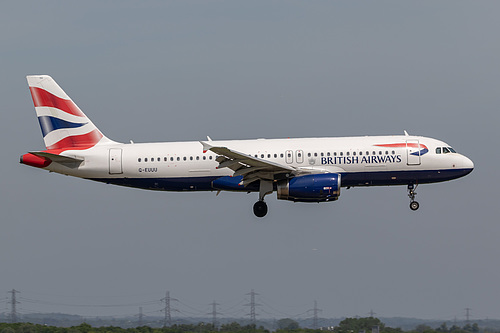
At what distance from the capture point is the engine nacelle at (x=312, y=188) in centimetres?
4578

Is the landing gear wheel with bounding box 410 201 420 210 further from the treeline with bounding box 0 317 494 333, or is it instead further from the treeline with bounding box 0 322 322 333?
the treeline with bounding box 0 322 322 333

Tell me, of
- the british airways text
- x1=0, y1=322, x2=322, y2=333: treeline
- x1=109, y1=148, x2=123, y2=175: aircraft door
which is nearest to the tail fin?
x1=109, y1=148, x2=123, y2=175: aircraft door

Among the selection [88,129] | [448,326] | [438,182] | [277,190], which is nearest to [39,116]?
[88,129]

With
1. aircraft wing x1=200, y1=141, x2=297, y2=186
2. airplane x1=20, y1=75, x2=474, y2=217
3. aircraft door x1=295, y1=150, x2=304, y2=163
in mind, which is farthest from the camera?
aircraft door x1=295, y1=150, x2=304, y2=163

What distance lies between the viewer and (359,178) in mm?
47500

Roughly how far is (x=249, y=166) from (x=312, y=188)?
154 inches

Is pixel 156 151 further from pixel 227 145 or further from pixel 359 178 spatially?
pixel 359 178

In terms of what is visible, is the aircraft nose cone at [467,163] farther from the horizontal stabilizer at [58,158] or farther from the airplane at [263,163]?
the horizontal stabilizer at [58,158]

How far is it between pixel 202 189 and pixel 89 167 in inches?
286

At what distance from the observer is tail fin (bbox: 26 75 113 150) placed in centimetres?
5091

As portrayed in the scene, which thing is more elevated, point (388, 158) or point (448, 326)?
point (388, 158)

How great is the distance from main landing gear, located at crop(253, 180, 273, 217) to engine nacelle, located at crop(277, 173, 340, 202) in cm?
127

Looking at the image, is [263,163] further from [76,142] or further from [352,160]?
[76,142]

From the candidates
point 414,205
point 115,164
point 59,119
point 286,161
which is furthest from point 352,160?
point 59,119
